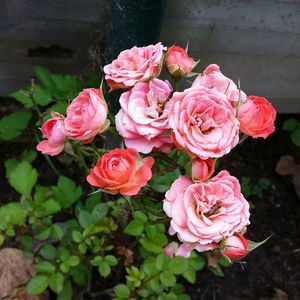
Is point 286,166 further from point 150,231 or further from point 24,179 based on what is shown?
point 24,179

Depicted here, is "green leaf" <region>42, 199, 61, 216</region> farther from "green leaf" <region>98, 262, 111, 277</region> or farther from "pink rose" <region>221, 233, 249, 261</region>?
"pink rose" <region>221, 233, 249, 261</region>

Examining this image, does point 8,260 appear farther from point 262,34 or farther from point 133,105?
point 262,34

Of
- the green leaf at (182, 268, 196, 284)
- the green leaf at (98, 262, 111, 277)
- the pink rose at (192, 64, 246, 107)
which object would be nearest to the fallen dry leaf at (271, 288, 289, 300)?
the green leaf at (182, 268, 196, 284)

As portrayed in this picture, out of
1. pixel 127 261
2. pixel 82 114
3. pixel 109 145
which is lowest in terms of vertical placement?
pixel 127 261

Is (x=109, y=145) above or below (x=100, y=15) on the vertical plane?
below

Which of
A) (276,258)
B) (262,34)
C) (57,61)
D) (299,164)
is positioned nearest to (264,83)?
(262,34)

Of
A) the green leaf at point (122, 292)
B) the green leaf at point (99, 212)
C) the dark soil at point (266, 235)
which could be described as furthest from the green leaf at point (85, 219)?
the dark soil at point (266, 235)

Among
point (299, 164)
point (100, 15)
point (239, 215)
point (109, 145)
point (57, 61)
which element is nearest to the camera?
point (239, 215)
